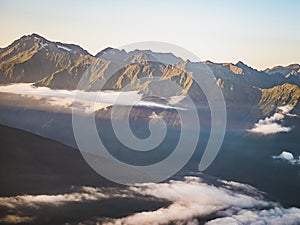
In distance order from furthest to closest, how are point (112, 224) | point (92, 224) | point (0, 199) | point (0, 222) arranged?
point (112, 224) → point (92, 224) → point (0, 199) → point (0, 222)

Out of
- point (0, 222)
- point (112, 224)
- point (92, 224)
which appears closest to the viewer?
point (0, 222)

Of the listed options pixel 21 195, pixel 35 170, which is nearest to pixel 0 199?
pixel 21 195

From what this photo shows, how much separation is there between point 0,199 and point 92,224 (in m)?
42.3

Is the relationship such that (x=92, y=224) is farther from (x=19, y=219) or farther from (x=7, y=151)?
(x=7, y=151)

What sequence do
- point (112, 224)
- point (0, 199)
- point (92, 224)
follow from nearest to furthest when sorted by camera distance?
point (0, 199) → point (92, 224) → point (112, 224)

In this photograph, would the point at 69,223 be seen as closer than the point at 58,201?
Yes

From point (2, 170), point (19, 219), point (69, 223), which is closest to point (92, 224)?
point (69, 223)

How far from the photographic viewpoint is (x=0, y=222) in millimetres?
145500

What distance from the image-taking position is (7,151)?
19988 cm

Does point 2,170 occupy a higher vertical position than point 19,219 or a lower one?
higher

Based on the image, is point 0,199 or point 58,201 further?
point 58,201

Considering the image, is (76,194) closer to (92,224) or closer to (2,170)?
(92,224)

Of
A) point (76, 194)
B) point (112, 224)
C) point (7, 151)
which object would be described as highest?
point (7, 151)

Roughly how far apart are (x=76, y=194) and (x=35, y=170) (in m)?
24.1
